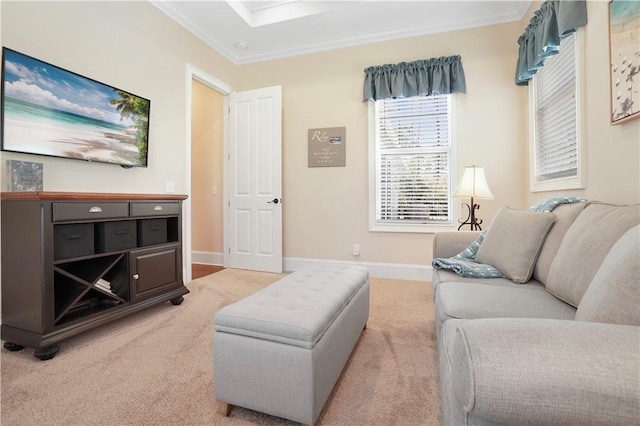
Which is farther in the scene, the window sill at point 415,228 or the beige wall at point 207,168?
the beige wall at point 207,168

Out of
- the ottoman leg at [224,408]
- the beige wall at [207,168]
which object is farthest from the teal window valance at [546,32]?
the beige wall at [207,168]

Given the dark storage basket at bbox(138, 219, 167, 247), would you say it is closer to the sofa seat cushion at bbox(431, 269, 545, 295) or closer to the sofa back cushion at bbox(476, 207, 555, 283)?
the sofa seat cushion at bbox(431, 269, 545, 295)

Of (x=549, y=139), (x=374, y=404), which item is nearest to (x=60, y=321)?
(x=374, y=404)

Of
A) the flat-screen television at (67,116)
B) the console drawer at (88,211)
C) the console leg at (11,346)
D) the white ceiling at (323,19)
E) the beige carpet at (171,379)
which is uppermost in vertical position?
the white ceiling at (323,19)

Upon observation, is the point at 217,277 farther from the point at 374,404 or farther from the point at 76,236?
the point at 374,404

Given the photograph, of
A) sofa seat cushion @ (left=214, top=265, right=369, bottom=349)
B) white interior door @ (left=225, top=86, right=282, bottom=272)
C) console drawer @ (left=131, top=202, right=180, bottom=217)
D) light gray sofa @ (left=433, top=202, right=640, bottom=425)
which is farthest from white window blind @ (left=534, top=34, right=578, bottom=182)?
console drawer @ (left=131, top=202, right=180, bottom=217)

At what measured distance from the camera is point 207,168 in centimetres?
455

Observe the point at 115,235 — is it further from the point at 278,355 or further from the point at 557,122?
the point at 557,122

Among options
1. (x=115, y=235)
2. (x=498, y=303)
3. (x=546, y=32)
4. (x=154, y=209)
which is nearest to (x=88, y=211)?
(x=115, y=235)

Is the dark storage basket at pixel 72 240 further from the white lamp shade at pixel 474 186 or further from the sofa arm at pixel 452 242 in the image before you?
the white lamp shade at pixel 474 186

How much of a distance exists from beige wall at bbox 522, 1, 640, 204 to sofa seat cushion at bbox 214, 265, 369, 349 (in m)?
1.56

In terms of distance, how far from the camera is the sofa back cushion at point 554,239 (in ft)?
5.39

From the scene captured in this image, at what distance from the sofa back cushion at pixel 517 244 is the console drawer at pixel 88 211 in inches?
98.8

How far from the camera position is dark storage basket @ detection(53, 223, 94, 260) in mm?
1912
